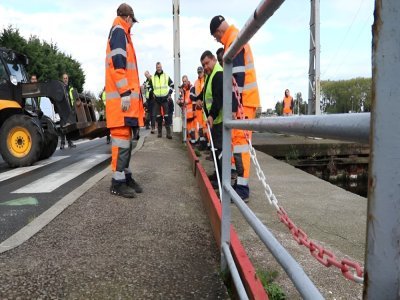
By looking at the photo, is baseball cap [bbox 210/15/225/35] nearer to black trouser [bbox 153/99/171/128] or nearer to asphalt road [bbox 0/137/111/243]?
asphalt road [bbox 0/137/111/243]

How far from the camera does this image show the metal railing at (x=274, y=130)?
896mm

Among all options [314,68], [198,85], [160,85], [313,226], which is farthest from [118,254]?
[314,68]

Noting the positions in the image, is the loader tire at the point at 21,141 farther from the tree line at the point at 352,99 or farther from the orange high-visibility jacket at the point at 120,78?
the tree line at the point at 352,99

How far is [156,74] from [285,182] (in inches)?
280

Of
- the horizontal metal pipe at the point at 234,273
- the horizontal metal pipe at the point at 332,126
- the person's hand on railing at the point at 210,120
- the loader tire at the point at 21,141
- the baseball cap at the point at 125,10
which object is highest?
the baseball cap at the point at 125,10

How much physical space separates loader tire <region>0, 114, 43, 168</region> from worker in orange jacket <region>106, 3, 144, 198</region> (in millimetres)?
4008

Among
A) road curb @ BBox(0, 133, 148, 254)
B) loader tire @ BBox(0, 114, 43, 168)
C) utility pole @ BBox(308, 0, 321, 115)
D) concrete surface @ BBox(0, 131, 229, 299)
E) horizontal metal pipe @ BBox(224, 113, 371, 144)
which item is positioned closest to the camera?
horizontal metal pipe @ BBox(224, 113, 371, 144)

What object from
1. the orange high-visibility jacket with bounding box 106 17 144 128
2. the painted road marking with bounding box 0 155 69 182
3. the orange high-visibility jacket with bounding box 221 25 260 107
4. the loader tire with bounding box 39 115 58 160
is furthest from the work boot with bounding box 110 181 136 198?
the loader tire with bounding box 39 115 58 160

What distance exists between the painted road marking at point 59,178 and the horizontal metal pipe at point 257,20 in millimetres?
4315

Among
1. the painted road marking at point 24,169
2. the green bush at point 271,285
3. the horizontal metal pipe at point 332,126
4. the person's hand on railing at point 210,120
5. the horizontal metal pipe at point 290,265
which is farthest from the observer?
the painted road marking at point 24,169

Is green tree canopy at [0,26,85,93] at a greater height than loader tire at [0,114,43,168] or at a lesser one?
greater

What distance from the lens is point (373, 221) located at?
0.79m

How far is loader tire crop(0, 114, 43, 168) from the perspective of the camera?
27.2 feet

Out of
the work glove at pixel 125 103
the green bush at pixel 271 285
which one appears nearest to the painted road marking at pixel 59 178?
the work glove at pixel 125 103
